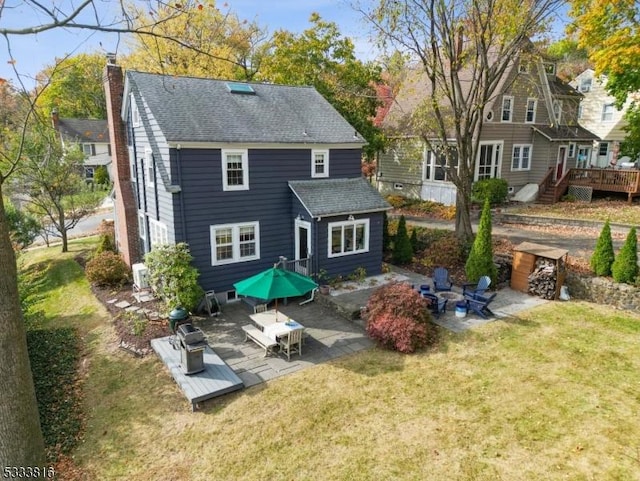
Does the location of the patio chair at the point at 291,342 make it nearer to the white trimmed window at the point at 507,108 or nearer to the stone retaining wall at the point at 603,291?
the stone retaining wall at the point at 603,291

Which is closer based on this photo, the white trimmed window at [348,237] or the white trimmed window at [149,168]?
the white trimmed window at [149,168]

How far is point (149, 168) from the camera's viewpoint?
15.9m

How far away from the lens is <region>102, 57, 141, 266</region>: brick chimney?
56.7ft

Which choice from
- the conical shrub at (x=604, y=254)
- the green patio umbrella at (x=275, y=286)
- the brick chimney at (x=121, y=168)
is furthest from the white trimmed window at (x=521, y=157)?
the brick chimney at (x=121, y=168)

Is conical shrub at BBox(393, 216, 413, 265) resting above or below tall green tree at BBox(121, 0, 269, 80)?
below

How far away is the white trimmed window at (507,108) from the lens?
28.4 m

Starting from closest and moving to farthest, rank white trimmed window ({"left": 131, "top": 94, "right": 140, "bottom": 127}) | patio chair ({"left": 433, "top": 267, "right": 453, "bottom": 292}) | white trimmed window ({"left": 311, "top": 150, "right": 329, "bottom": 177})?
patio chair ({"left": 433, "top": 267, "right": 453, "bottom": 292})
white trimmed window ({"left": 131, "top": 94, "right": 140, "bottom": 127})
white trimmed window ({"left": 311, "top": 150, "right": 329, "bottom": 177})

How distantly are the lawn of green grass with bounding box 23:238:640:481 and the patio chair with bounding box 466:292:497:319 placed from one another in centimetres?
139

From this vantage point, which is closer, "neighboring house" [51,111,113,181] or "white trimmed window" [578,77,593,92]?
"white trimmed window" [578,77,593,92]

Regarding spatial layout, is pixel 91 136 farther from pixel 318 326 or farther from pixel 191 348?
pixel 191 348

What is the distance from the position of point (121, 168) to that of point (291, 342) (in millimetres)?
12232

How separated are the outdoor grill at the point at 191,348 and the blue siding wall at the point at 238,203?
15.4ft

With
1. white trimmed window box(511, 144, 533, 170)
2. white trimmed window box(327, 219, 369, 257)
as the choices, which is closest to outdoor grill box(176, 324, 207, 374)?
white trimmed window box(327, 219, 369, 257)

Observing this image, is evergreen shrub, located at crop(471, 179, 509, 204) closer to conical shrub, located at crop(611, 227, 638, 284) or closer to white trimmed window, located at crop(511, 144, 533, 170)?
white trimmed window, located at crop(511, 144, 533, 170)
